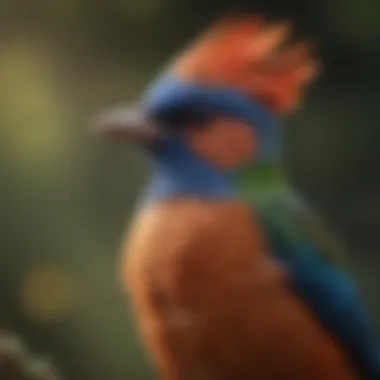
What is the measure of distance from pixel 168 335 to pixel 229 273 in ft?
0.38

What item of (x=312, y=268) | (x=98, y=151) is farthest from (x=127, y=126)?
(x=312, y=268)

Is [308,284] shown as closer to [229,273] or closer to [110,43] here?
[229,273]

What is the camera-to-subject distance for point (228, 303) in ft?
4.33

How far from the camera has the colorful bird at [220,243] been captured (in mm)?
1315

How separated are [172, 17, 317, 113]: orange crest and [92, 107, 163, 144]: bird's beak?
8cm

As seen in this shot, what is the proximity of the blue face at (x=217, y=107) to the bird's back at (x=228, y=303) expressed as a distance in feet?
0.33

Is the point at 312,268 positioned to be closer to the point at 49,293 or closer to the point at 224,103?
the point at 224,103

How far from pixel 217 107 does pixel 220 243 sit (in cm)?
17

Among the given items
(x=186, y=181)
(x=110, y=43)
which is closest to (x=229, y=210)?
(x=186, y=181)

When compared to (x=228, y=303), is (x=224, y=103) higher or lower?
higher

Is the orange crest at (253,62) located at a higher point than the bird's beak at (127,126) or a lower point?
higher

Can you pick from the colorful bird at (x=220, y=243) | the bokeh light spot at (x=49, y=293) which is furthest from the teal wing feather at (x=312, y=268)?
the bokeh light spot at (x=49, y=293)

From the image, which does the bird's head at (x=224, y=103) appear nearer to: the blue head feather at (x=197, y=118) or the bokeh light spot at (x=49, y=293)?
the blue head feather at (x=197, y=118)

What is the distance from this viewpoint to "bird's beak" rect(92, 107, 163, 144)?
4.41ft
